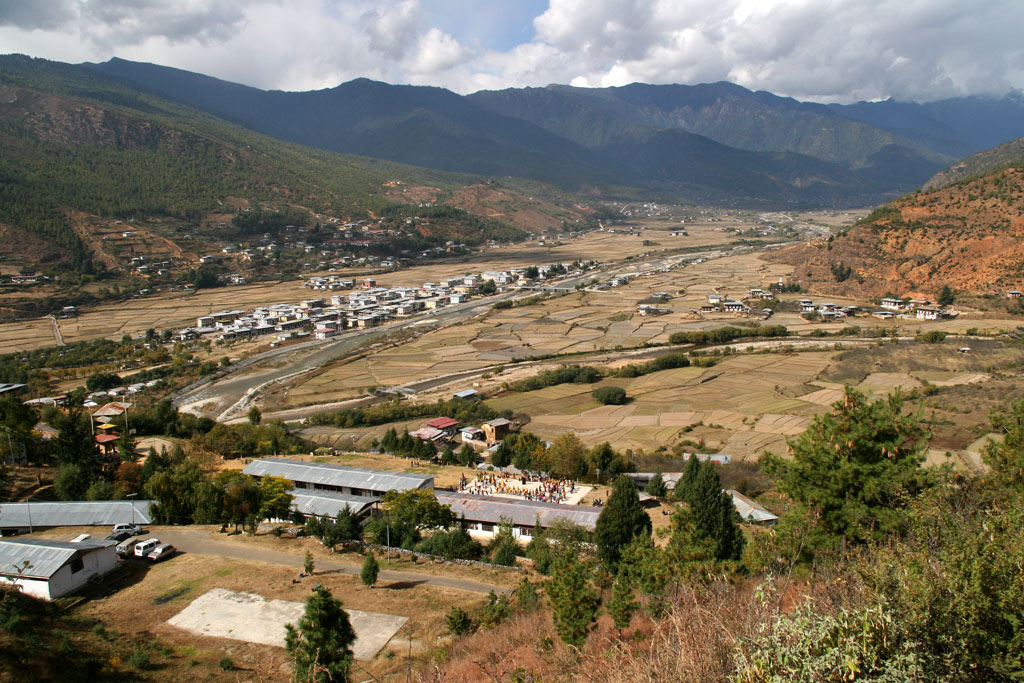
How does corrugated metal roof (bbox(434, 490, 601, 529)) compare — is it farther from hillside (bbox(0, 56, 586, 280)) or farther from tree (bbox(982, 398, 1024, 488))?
hillside (bbox(0, 56, 586, 280))

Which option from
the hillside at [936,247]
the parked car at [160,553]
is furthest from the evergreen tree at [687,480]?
the hillside at [936,247]

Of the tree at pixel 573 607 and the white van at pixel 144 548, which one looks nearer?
the tree at pixel 573 607

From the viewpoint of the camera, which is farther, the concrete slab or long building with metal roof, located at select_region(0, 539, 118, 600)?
long building with metal roof, located at select_region(0, 539, 118, 600)

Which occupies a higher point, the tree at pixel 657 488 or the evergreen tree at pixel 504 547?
the evergreen tree at pixel 504 547

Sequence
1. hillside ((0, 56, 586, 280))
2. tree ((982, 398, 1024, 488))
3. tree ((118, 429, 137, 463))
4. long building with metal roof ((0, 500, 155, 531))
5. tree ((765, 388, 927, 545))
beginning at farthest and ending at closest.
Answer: hillside ((0, 56, 586, 280)) < tree ((118, 429, 137, 463)) < long building with metal roof ((0, 500, 155, 531)) < tree ((982, 398, 1024, 488)) < tree ((765, 388, 927, 545))

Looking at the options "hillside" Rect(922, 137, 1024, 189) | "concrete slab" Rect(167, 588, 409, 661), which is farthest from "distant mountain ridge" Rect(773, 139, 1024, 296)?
"concrete slab" Rect(167, 588, 409, 661)

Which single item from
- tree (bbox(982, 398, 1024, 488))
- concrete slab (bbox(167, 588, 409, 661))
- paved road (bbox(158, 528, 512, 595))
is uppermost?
tree (bbox(982, 398, 1024, 488))

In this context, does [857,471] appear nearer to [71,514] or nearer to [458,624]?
[458,624]

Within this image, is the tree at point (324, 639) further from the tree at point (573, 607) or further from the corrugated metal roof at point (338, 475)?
the corrugated metal roof at point (338, 475)
